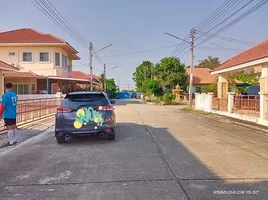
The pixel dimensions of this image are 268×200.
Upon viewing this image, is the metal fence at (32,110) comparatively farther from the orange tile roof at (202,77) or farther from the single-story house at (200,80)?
the orange tile roof at (202,77)

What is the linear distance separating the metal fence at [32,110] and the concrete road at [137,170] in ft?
14.4

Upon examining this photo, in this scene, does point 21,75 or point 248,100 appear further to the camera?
point 21,75

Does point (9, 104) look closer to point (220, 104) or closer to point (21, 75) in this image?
point (220, 104)

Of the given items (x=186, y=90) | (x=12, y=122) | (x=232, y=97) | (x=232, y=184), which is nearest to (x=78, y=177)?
(x=232, y=184)

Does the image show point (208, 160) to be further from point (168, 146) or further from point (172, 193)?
point (172, 193)

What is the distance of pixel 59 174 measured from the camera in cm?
Answer: 606

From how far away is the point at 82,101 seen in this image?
9.56 m

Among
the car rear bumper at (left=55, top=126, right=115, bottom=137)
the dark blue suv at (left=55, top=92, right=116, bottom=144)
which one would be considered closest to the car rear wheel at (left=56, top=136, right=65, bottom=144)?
the dark blue suv at (left=55, top=92, right=116, bottom=144)

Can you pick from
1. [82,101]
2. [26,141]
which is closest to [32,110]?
[26,141]

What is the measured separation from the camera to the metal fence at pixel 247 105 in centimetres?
1608

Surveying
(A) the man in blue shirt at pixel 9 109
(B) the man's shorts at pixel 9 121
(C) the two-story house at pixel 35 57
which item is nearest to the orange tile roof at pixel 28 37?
(C) the two-story house at pixel 35 57

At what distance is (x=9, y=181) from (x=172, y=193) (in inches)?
120

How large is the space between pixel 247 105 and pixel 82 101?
37.0 ft

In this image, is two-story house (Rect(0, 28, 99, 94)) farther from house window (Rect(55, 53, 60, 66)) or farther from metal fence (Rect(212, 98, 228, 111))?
metal fence (Rect(212, 98, 228, 111))
